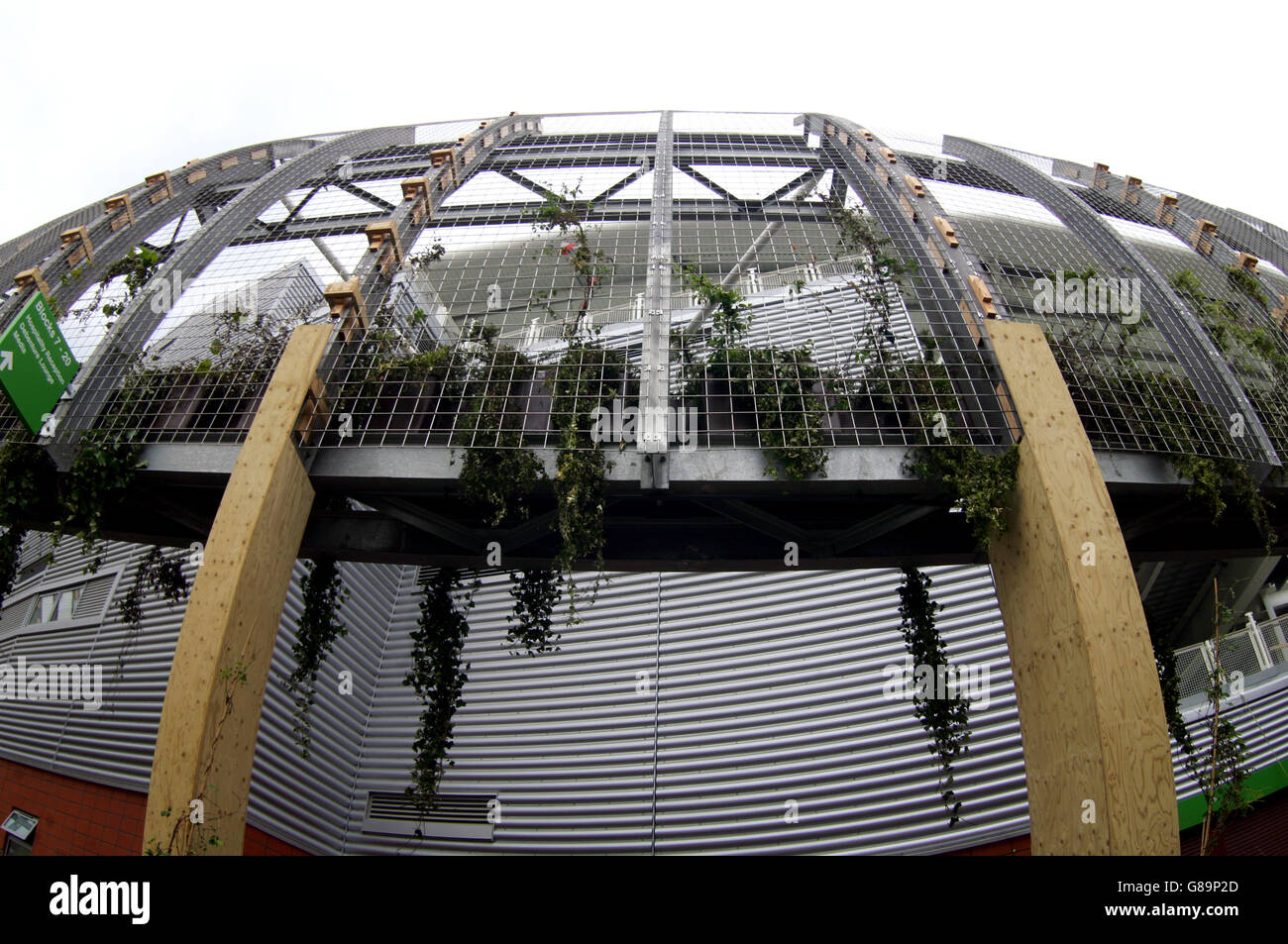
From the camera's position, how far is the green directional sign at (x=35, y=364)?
525 centimetres

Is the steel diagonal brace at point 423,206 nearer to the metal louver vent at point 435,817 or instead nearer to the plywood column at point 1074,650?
the plywood column at point 1074,650

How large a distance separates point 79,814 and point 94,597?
9.84 ft

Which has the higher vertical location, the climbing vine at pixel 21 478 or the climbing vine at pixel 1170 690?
the climbing vine at pixel 21 478

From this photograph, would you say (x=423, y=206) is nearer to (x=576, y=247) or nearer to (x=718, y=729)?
(x=576, y=247)

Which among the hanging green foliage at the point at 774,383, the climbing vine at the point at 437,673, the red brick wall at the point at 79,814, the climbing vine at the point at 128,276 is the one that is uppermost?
the climbing vine at the point at 128,276

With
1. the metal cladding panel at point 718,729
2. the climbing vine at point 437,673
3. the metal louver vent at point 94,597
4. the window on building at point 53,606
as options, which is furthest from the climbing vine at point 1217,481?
the window on building at point 53,606

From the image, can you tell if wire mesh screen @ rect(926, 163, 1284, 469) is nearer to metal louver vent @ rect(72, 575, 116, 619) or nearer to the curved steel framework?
the curved steel framework

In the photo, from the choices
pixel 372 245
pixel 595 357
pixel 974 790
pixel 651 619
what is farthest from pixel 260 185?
pixel 974 790

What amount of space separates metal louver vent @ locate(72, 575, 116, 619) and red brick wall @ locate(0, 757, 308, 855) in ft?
7.39

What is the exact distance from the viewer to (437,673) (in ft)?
20.9

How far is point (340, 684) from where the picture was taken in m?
10.1

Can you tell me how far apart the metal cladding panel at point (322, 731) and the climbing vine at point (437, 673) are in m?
2.94
